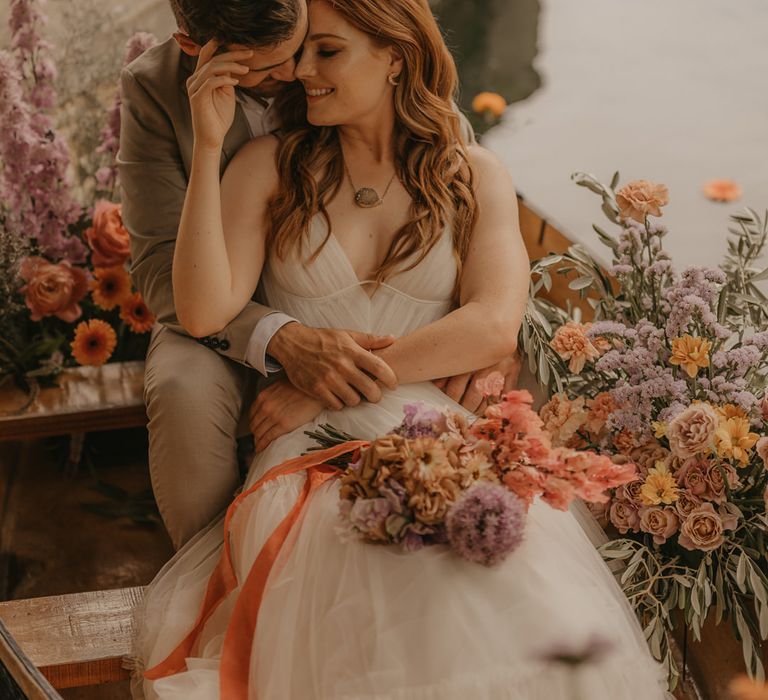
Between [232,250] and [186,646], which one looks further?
[232,250]

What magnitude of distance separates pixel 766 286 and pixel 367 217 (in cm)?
175

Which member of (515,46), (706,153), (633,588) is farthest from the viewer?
(515,46)

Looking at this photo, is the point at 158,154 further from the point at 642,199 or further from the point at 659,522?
the point at 659,522

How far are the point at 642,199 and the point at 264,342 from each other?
2.58ft

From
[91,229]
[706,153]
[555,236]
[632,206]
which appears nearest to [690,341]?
[632,206]

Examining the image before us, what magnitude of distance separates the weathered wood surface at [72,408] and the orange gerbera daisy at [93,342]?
60mm

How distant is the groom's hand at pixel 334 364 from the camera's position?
195 cm

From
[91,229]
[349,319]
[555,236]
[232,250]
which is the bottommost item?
[555,236]

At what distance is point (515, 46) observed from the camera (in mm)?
5230

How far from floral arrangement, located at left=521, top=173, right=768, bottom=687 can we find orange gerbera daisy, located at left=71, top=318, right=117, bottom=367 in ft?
3.70

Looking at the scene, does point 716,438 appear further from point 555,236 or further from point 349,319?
point 555,236

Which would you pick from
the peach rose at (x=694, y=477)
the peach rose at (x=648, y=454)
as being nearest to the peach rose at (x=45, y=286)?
the peach rose at (x=648, y=454)

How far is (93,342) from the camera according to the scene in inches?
106

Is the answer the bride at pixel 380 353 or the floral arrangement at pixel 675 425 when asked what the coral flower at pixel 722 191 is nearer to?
the floral arrangement at pixel 675 425
